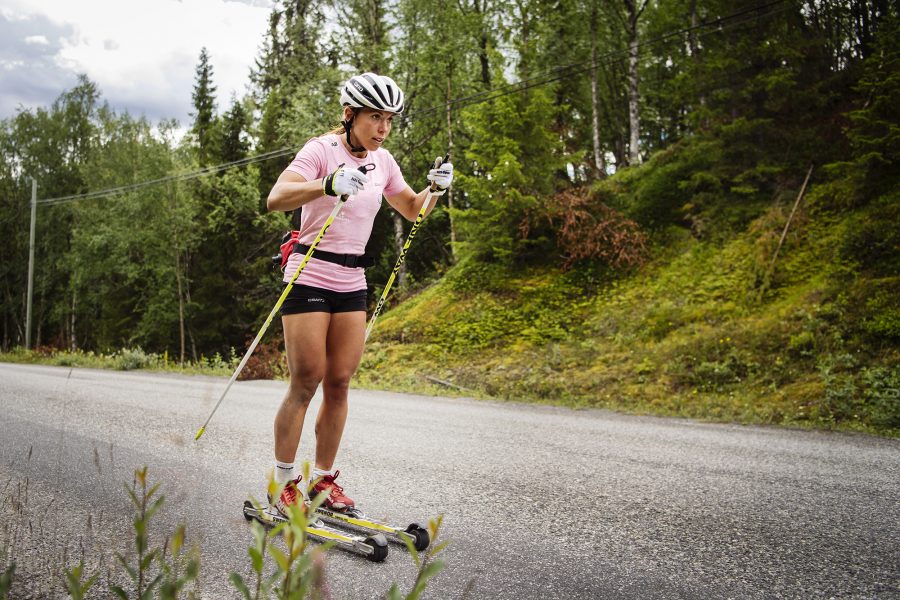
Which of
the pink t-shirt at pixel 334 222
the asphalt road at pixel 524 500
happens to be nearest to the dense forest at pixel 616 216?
the asphalt road at pixel 524 500

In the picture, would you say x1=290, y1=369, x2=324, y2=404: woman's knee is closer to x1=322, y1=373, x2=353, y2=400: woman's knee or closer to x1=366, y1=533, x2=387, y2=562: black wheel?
x1=322, y1=373, x2=353, y2=400: woman's knee

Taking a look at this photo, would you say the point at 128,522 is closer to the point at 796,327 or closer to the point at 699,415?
the point at 699,415

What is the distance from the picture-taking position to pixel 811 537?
306cm

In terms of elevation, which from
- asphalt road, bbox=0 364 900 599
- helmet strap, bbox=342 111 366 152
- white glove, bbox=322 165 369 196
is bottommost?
asphalt road, bbox=0 364 900 599

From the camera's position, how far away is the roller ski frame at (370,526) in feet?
9.15

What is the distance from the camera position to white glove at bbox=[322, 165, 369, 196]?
2947 millimetres

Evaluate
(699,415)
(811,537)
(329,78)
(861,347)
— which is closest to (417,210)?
(811,537)

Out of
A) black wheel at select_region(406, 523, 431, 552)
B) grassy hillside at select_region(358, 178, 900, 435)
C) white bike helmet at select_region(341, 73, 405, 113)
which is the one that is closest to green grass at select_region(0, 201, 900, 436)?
grassy hillside at select_region(358, 178, 900, 435)

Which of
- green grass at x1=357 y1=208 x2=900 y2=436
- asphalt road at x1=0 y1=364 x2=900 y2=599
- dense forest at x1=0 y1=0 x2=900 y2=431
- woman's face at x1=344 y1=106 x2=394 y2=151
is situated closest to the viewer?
asphalt road at x1=0 y1=364 x2=900 y2=599

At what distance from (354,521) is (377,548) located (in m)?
0.41

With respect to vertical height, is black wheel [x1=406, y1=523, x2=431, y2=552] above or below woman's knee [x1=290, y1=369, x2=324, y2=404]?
below

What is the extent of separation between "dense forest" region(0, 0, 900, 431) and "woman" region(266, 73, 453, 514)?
243 inches

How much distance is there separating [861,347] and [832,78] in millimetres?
8153

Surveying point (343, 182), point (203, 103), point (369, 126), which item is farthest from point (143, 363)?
point (203, 103)
